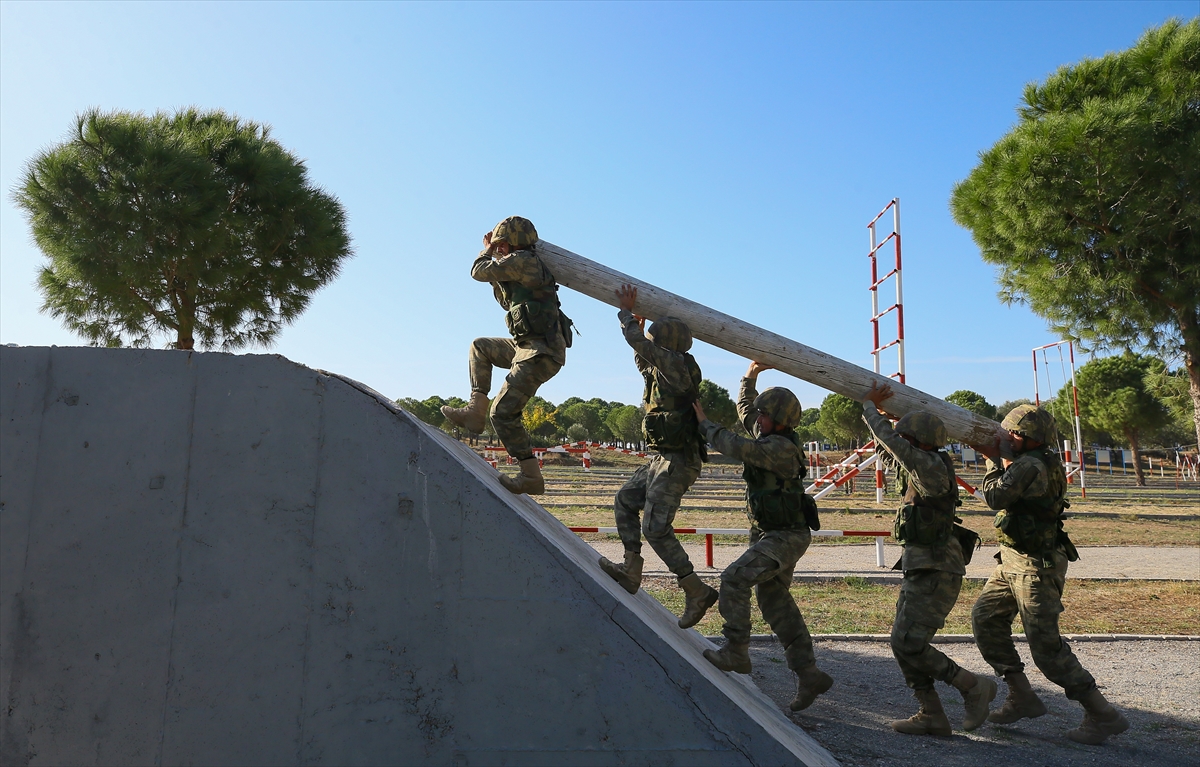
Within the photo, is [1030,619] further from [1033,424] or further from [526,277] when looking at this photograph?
[526,277]

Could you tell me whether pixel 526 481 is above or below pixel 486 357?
below

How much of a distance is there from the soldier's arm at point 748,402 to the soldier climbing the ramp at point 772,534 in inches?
4.5

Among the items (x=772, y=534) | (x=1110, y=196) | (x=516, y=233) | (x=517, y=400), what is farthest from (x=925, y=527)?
(x=1110, y=196)

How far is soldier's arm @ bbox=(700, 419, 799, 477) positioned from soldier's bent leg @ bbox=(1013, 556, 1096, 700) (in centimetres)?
189

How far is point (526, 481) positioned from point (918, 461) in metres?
2.50

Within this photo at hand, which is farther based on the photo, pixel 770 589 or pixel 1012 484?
pixel 770 589

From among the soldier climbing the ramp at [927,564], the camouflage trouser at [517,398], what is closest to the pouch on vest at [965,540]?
the soldier climbing the ramp at [927,564]

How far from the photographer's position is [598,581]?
4.02 m

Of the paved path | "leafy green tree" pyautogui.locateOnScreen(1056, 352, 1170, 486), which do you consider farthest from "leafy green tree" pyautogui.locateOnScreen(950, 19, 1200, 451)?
"leafy green tree" pyautogui.locateOnScreen(1056, 352, 1170, 486)

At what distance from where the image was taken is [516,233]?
524cm

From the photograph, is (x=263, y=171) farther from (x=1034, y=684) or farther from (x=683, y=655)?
(x=1034, y=684)

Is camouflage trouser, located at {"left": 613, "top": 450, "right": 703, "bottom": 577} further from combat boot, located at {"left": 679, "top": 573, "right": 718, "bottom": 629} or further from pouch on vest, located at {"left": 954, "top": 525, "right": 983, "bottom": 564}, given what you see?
pouch on vest, located at {"left": 954, "top": 525, "right": 983, "bottom": 564}

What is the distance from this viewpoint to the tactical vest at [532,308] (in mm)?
5086

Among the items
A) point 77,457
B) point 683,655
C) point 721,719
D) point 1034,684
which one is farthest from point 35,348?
point 1034,684
